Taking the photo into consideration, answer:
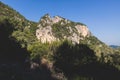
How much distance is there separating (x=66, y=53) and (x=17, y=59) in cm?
1681

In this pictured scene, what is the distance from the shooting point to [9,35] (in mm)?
59812

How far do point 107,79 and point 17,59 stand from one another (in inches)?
709

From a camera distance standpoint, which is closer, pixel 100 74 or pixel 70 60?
pixel 100 74

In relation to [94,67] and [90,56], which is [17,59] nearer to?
[94,67]

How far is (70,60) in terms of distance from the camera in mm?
63031

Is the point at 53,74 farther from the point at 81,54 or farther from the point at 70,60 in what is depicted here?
the point at 81,54

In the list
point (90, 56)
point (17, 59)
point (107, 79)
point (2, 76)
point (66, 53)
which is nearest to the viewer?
→ point (2, 76)

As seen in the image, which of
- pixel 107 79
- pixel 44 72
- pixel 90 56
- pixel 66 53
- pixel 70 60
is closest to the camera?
pixel 44 72

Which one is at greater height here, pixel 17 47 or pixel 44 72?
pixel 17 47

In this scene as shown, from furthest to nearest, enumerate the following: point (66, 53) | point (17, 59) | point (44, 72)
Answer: point (66, 53), point (17, 59), point (44, 72)

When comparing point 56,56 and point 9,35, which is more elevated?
point 9,35

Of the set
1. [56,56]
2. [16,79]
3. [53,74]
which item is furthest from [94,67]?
[16,79]

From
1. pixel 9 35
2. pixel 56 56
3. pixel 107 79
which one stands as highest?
pixel 9 35

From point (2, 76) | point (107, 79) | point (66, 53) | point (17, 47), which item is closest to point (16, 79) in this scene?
point (2, 76)
